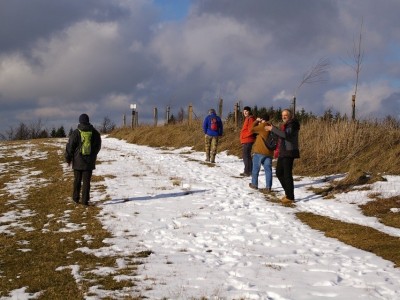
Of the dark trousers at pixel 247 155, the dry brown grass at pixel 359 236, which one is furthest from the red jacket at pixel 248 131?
the dry brown grass at pixel 359 236

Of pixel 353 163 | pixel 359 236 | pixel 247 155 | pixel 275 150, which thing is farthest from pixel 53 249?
pixel 353 163

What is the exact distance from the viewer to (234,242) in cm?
707

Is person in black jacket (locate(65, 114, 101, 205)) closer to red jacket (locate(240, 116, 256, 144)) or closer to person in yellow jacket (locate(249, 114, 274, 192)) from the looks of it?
person in yellow jacket (locate(249, 114, 274, 192))

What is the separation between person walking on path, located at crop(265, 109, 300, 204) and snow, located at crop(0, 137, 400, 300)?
56 cm

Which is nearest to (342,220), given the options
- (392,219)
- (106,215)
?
(392,219)

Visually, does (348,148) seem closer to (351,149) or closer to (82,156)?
(351,149)

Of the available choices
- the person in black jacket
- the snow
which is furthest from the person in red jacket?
the person in black jacket

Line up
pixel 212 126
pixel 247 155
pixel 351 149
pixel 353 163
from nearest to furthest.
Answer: pixel 247 155 < pixel 353 163 < pixel 351 149 < pixel 212 126

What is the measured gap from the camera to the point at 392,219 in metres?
8.73

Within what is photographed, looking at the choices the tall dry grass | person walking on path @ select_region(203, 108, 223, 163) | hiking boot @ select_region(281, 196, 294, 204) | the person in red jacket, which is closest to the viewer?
hiking boot @ select_region(281, 196, 294, 204)

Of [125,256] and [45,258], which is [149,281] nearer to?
[125,256]

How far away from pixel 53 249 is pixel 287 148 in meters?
5.64

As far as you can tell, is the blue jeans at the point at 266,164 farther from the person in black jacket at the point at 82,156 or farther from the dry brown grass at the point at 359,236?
Result: the person in black jacket at the point at 82,156

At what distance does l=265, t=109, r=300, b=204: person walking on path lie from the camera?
32.1 ft
